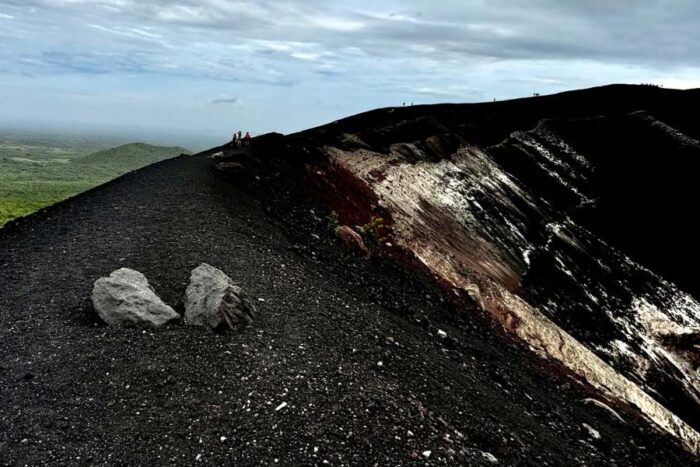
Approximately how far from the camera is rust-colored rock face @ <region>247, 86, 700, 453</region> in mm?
22734

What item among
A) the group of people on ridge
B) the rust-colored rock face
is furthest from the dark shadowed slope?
the group of people on ridge

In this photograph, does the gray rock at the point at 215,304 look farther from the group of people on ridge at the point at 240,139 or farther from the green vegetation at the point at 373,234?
the group of people on ridge at the point at 240,139

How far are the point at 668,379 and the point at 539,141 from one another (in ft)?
82.9

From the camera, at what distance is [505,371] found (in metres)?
15.2

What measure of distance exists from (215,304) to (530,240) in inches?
1026

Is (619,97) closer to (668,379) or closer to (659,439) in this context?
(668,379)

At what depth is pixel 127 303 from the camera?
38.7ft

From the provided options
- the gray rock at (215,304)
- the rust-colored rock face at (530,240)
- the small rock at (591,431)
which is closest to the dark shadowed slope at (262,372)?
the small rock at (591,431)

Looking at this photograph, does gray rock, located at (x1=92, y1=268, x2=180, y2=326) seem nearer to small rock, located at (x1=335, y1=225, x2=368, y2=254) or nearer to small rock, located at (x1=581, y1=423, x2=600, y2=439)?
small rock, located at (x1=335, y1=225, x2=368, y2=254)

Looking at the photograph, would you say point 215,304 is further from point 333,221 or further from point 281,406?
point 333,221

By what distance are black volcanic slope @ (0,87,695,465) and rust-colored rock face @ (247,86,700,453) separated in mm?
4574

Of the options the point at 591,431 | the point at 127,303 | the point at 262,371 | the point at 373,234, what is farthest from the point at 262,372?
the point at 373,234

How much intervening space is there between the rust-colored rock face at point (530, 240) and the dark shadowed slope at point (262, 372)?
498cm

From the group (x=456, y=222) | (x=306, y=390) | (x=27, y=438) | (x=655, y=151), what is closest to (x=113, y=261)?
(x=27, y=438)
